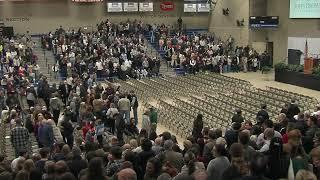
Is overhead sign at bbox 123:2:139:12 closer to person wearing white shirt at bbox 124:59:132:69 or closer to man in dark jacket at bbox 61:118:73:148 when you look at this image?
person wearing white shirt at bbox 124:59:132:69

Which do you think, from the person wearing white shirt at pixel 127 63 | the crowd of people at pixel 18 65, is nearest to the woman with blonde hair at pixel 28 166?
the crowd of people at pixel 18 65

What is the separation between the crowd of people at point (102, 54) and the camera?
29453 millimetres

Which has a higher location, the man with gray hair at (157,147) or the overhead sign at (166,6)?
the overhead sign at (166,6)

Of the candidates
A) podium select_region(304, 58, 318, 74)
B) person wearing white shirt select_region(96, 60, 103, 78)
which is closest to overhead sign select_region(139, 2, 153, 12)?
person wearing white shirt select_region(96, 60, 103, 78)

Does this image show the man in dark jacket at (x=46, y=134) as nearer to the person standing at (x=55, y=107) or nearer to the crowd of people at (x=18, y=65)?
the person standing at (x=55, y=107)

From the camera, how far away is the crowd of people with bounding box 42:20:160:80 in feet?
96.6

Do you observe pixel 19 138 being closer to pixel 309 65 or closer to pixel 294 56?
pixel 309 65

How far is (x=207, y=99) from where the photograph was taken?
21.2m

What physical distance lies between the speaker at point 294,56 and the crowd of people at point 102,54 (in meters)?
9.50

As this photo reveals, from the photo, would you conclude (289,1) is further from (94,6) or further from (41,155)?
(41,155)

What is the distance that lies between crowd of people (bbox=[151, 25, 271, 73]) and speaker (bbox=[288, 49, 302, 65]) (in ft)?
5.14

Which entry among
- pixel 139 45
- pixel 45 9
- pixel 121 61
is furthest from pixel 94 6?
pixel 121 61

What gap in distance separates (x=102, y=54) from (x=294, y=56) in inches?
521

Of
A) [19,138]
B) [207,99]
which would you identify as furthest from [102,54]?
[19,138]
